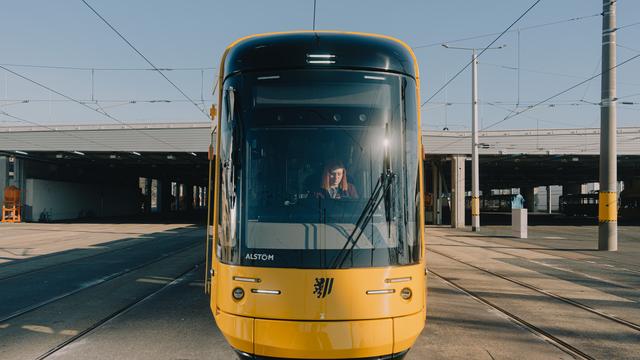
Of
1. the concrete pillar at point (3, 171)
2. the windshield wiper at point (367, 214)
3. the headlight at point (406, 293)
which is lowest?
the headlight at point (406, 293)

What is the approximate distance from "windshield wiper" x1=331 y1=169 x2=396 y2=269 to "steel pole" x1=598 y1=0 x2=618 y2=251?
15018mm

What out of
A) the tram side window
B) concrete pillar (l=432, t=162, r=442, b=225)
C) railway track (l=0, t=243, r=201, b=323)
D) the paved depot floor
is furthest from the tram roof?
concrete pillar (l=432, t=162, r=442, b=225)

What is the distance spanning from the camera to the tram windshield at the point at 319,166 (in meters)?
4.55

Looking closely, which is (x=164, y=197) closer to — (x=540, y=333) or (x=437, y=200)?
(x=437, y=200)

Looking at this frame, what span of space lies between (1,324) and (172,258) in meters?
8.07

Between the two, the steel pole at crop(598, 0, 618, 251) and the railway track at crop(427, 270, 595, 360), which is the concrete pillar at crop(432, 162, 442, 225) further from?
the railway track at crop(427, 270, 595, 360)

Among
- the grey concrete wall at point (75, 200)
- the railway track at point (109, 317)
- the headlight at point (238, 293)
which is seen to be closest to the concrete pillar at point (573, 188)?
the grey concrete wall at point (75, 200)

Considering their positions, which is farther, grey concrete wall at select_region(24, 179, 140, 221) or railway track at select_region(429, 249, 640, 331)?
grey concrete wall at select_region(24, 179, 140, 221)

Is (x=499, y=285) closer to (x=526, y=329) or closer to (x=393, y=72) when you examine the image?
(x=526, y=329)

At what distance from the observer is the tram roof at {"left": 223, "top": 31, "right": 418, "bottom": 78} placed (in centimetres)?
480

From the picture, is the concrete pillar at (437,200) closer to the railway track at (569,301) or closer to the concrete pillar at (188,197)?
the railway track at (569,301)

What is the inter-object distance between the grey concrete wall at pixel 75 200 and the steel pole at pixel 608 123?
118ft

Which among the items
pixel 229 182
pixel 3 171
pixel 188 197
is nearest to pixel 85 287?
pixel 229 182

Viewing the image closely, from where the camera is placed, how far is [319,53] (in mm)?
4816
